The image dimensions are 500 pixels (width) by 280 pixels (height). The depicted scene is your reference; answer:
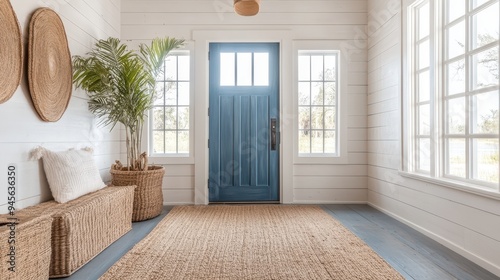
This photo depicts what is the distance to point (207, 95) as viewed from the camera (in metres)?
3.82

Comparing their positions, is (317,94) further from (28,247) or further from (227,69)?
(28,247)

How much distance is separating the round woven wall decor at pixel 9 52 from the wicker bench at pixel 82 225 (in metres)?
0.78

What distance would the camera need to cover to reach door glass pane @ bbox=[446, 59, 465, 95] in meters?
2.30

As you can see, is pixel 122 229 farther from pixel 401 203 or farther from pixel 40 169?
pixel 401 203

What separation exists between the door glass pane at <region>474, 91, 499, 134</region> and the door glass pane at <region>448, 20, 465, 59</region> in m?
0.42

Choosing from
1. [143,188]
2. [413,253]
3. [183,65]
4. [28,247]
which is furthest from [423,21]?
[28,247]

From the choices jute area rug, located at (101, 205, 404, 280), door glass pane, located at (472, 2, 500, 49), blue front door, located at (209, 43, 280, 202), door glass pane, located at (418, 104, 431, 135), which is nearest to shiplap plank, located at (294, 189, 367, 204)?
blue front door, located at (209, 43, 280, 202)

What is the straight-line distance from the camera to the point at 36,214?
1.79 metres

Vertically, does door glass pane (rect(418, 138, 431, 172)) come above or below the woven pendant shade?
below

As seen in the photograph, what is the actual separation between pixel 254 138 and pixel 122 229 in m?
1.86

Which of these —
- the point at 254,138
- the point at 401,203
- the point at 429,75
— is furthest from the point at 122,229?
the point at 429,75

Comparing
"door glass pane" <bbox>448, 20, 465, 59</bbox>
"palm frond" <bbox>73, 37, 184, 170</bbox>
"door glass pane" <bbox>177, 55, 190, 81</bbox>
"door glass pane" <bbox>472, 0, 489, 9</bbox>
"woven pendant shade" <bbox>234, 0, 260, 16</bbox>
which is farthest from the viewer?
"door glass pane" <bbox>177, 55, 190, 81</bbox>

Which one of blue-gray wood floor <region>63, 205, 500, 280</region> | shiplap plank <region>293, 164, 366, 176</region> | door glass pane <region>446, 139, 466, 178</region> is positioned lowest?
blue-gray wood floor <region>63, 205, 500, 280</region>

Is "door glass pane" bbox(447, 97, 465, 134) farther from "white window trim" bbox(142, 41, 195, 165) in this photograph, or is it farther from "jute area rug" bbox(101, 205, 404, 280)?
"white window trim" bbox(142, 41, 195, 165)
